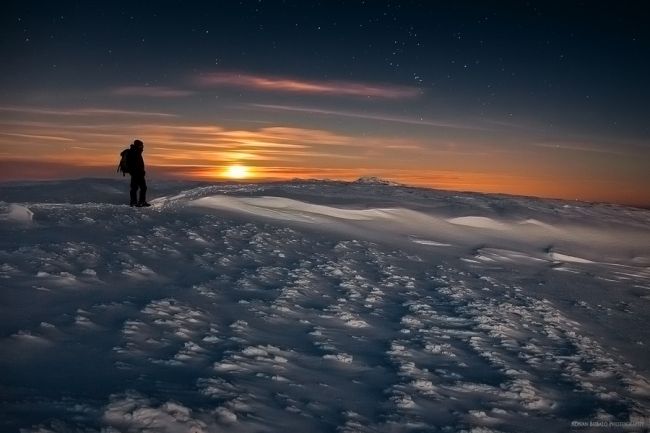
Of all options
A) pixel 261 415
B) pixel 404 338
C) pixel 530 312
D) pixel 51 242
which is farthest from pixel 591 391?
pixel 51 242

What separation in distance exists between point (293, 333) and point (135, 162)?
31.4 feet

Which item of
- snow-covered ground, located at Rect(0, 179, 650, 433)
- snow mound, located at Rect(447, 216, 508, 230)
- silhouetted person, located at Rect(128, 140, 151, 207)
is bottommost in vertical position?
snow-covered ground, located at Rect(0, 179, 650, 433)

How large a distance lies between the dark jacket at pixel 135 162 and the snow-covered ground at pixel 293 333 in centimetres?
219

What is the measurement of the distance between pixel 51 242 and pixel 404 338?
231 inches

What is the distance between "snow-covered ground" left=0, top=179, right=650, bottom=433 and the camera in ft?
10.9

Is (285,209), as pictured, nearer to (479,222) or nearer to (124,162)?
(124,162)

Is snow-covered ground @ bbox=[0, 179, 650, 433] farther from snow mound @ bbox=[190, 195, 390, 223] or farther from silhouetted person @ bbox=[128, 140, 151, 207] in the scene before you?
snow mound @ bbox=[190, 195, 390, 223]

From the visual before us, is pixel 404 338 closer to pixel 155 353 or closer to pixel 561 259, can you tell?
pixel 155 353

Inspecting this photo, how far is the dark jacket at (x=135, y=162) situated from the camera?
12.6 meters

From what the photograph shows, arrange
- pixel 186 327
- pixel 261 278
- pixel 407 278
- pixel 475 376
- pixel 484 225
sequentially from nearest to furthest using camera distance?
pixel 475 376
pixel 186 327
pixel 261 278
pixel 407 278
pixel 484 225

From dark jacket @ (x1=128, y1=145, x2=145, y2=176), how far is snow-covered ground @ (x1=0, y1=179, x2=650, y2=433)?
219cm

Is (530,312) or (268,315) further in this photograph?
(530,312)

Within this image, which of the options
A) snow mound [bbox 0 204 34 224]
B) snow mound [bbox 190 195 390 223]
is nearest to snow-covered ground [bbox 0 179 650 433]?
snow mound [bbox 0 204 34 224]

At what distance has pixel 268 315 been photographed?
5453mm
